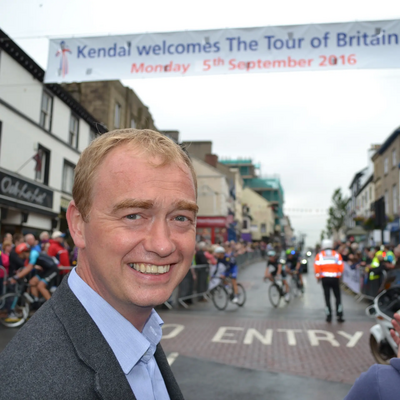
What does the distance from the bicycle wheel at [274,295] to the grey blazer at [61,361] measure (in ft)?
41.8

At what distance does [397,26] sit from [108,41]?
210 inches

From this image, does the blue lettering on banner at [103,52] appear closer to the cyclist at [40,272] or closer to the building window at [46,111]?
the cyclist at [40,272]

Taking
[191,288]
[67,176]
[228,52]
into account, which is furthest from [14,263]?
[67,176]

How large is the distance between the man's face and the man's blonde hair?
0.02 meters

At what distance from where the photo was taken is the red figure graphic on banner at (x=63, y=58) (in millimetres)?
8081

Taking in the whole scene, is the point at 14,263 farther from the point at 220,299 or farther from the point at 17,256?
the point at 220,299

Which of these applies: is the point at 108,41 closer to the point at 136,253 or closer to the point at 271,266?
the point at 136,253

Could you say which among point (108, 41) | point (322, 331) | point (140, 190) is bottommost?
point (322, 331)

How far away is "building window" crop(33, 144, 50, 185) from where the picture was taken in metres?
18.2

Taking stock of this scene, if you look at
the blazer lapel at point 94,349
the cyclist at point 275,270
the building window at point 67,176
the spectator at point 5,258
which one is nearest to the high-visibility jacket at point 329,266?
the cyclist at point 275,270

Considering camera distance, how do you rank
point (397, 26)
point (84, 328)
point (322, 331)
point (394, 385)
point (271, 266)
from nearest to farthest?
point (84, 328)
point (394, 385)
point (397, 26)
point (322, 331)
point (271, 266)

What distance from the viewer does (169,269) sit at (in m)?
1.35

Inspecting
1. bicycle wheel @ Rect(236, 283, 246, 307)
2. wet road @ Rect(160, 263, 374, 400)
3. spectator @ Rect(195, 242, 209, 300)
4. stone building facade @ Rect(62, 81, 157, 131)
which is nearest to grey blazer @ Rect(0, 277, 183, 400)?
wet road @ Rect(160, 263, 374, 400)

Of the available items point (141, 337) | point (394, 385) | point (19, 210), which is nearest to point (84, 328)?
point (141, 337)
